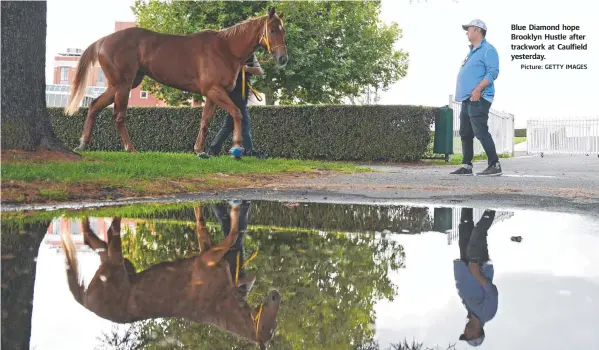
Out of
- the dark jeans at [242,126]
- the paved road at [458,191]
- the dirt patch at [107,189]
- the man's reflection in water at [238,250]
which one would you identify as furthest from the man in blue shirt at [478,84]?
the man's reflection in water at [238,250]

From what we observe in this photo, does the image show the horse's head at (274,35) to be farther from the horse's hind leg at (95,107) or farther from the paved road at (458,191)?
the horse's hind leg at (95,107)

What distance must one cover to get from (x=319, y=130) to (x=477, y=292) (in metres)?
16.6

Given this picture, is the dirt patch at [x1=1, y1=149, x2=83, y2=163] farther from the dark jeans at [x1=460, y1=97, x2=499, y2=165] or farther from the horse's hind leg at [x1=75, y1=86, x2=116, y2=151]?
the dark jeans at [x1=460, y1=97, x2=499, y2=165]

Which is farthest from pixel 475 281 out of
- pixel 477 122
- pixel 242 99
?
pixel 242 99

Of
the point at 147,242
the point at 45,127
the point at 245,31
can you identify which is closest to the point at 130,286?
the point at 147,242

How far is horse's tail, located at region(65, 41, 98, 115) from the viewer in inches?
474

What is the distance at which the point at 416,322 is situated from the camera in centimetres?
251

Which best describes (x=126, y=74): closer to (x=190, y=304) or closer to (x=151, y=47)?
(x=151, y=47)

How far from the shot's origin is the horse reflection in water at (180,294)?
2.47 metres

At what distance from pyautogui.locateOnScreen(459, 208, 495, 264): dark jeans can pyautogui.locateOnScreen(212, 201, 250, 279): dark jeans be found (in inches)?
53.8

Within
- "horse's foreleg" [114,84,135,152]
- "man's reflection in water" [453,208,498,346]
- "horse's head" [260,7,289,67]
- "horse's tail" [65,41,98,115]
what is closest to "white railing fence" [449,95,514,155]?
"horse's head" [260,7,289,67]

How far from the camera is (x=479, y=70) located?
11.0 meters

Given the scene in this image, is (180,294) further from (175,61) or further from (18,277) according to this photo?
(175,61)

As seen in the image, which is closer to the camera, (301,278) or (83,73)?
(301,278)
